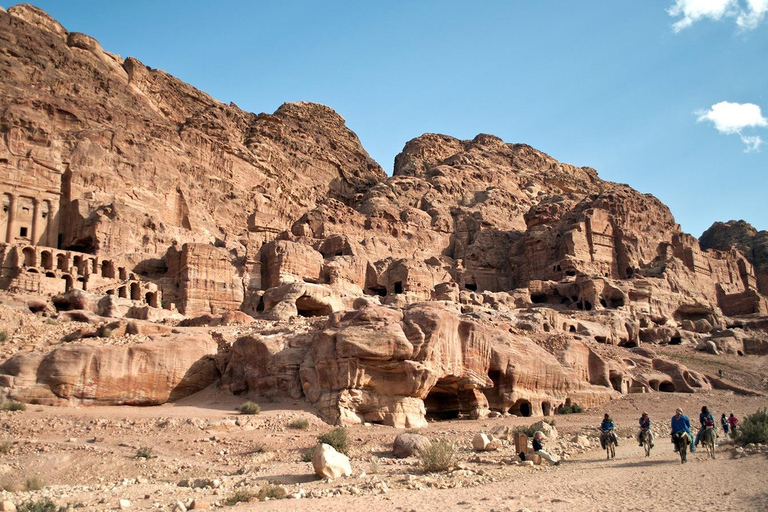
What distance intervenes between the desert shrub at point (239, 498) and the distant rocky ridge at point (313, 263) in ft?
27.2

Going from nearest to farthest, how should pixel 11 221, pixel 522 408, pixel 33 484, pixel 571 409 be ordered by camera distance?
pixel 33 484 < pixel 522 408 < pixel 571 409 < pixel 11 221

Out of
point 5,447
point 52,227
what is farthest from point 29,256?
point 5,447

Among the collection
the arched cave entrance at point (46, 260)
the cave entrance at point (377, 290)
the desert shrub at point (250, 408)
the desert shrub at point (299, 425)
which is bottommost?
the desert shrub at point (299, 425)

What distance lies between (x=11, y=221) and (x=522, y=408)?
112 ft

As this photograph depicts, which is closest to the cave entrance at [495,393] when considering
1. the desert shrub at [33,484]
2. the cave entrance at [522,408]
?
the cave entrance at [522,408]

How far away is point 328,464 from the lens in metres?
14.1

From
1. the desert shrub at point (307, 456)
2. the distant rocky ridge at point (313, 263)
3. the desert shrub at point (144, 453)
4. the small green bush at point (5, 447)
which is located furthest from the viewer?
the distant rocky ridge at point (313, 263)

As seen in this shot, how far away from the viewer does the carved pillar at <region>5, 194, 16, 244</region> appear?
42.7m

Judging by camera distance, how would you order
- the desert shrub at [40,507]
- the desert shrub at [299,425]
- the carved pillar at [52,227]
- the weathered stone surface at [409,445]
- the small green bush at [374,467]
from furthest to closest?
the carved pillar at [52,227]
the desert shrub at [299,425]
the weathered stone surface at [409,445]
the small green bush at [374,467]
the desert shrub at [40,507]

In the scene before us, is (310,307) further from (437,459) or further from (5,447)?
(437,459)

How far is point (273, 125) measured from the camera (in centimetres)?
8312

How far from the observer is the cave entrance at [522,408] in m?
27.2

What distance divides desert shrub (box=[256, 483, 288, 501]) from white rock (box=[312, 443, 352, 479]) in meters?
1.37

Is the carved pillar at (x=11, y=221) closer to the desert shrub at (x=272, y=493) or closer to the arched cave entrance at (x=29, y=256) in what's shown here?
the arched cave entrance at (x=29, y=256)
